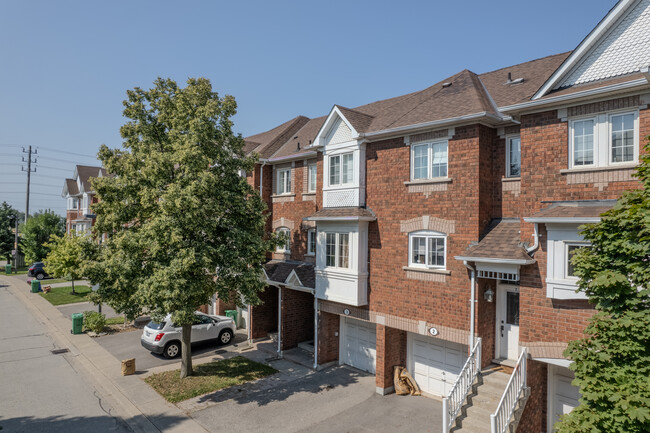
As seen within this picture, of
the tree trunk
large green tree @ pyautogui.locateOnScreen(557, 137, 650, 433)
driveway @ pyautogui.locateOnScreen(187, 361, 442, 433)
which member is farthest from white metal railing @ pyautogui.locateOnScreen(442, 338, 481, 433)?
the tree trunk

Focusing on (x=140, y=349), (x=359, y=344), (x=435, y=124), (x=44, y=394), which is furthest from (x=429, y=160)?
(x=140, y=349)

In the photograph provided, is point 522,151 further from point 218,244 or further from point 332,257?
point 218,244

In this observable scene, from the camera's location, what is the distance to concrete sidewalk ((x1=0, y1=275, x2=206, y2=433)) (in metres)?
11.0

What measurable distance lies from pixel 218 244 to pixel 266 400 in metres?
5.34

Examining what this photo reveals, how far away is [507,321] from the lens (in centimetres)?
1112

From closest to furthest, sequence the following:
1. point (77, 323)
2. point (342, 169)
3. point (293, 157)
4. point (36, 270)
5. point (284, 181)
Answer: point (342, 169), point (293, 157), point (284, 181), point (77, 323), point (36, 270)

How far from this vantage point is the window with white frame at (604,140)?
8422mm

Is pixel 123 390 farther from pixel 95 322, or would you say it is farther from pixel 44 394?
pixel 95 322

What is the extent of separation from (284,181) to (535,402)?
13006 mm

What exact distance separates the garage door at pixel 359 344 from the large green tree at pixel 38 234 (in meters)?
38.1

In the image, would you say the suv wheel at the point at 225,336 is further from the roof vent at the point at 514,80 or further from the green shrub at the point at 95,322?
the roof vent at the point at 514,80

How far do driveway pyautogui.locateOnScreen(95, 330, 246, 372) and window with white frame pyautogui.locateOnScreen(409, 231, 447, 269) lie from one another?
33.3 feet

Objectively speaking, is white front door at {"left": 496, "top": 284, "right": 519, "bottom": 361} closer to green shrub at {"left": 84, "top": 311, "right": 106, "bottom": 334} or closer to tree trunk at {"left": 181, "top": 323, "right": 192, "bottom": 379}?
tree trunk at {"left": 181, "top": 323, "right": 192, "bottom": 379}

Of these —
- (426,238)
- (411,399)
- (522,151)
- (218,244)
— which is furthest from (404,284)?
(218,244)
